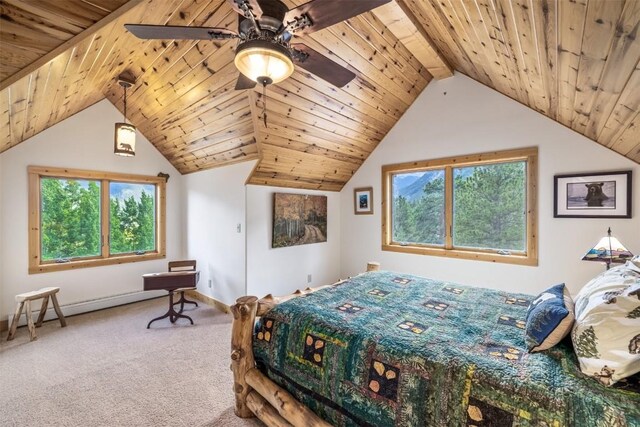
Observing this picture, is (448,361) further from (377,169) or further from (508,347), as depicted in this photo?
(377,169)

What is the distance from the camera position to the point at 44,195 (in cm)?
380

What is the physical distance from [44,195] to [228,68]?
10.9ft

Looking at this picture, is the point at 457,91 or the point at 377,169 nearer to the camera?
the point at 457,91

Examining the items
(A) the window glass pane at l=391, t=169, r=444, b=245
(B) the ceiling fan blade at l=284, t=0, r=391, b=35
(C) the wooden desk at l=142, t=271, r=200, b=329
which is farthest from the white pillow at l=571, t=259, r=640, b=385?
(C) the wooden desk at l=142, t=271, r=200, b=329

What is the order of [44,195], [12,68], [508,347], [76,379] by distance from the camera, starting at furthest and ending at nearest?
1. [44,195]
2. [76,379]
3. [12,68]
4. [508,347]

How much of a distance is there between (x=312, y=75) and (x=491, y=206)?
294 centimetres

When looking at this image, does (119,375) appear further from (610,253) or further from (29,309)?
(610,253)

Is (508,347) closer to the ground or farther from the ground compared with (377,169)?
closer to the ground

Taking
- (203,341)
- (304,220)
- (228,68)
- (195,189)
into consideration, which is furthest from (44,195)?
(304,220)

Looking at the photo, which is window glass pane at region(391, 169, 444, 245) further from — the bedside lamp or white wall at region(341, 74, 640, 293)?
the bedside lamp

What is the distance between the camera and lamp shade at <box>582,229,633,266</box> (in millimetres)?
2480

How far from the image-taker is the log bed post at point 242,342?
195cm

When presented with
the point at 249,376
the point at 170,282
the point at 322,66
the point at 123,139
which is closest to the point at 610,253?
the point at 322,66

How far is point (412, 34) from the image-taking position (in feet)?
9.18
